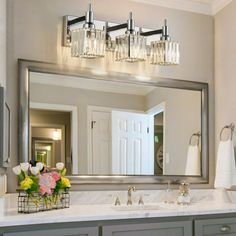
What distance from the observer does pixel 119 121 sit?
2.98 metres

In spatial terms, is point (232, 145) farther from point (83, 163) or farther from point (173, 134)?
point (83, 163)

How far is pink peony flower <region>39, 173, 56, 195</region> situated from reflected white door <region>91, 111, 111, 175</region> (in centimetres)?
53

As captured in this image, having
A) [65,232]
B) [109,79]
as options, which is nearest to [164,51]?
[109,79]

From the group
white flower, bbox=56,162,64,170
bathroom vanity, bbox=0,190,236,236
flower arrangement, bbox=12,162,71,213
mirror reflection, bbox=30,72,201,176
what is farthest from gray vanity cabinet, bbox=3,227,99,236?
mirror reflection, bbox=30,72,201,176

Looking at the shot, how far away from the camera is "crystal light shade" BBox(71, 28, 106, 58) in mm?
2740

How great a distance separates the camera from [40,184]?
2.35m

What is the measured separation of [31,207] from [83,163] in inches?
23.6

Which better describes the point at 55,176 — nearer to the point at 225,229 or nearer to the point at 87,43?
the point at 87,43

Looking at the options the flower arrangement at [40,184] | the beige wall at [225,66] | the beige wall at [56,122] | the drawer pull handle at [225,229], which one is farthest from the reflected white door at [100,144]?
the beige wall at [225,66]

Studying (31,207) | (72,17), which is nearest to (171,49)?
(72,17)

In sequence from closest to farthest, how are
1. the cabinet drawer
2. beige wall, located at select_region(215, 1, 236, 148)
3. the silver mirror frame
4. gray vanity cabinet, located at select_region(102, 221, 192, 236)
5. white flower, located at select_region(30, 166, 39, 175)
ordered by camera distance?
gray vanity cabinet, located at select_region(102, 221, 192, 236), white flower, located at select_region(30, 166, 39, 175), the cabinet drawer, the silver mirror frame, beige wall, located at select_region(215, 1, 236, 148)

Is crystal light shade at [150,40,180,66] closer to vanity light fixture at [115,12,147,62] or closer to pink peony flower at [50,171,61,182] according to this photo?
vanity light fixture at [115,12,147,62]

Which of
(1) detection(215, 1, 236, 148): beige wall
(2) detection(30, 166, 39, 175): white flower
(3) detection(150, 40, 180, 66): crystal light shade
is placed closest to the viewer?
(2) detection(30, 166, 39, 175): white flower

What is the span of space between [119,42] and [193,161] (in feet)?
3.88
